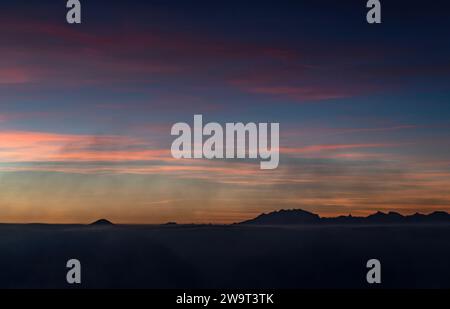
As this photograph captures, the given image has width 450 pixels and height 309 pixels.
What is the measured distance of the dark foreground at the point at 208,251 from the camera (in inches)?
2493

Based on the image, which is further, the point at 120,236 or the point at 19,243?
the point at 120,236

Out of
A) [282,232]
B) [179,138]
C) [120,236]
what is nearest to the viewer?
[179,138]

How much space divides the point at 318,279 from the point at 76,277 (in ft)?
434

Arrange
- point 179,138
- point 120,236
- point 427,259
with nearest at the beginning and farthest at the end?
point 179,138 → point 120,236 → point 427,259

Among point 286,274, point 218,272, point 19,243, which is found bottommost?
point 286,274

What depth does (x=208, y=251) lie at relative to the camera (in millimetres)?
86000

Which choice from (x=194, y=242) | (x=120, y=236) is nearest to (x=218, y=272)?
(x=194, y=242)

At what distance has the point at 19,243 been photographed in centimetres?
7919

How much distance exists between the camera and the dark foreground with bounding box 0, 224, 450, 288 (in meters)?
63.3
